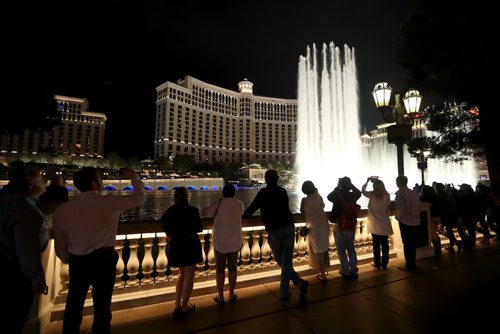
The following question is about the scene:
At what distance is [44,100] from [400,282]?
45.9 feet

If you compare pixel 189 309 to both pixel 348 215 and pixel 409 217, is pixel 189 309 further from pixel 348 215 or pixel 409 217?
pixel 409 217

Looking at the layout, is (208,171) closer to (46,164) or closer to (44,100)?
(46,164)

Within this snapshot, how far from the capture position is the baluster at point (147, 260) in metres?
4.27

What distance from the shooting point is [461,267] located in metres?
5.42

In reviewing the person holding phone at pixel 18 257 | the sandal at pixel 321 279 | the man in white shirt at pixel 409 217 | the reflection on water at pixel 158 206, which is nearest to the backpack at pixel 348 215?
the sandal at pixel 321 279

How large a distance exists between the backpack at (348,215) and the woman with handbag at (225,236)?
225cm

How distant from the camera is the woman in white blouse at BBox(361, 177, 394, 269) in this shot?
17.7ft

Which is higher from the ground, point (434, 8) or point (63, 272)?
point (434, 8)

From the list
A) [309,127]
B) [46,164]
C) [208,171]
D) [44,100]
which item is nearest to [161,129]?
[208,171]

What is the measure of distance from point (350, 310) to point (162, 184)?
8308 centimetres

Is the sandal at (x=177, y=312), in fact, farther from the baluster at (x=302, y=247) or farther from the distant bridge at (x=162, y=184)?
the distant bridge at (x=162, y=184)

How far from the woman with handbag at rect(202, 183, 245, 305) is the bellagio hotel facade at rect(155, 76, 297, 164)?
5082 inches

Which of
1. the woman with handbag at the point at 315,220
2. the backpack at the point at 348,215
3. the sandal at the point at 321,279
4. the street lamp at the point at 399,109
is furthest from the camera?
the street lamp at the point at 399,109

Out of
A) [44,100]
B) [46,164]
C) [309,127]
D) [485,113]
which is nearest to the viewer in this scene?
[485,113]
